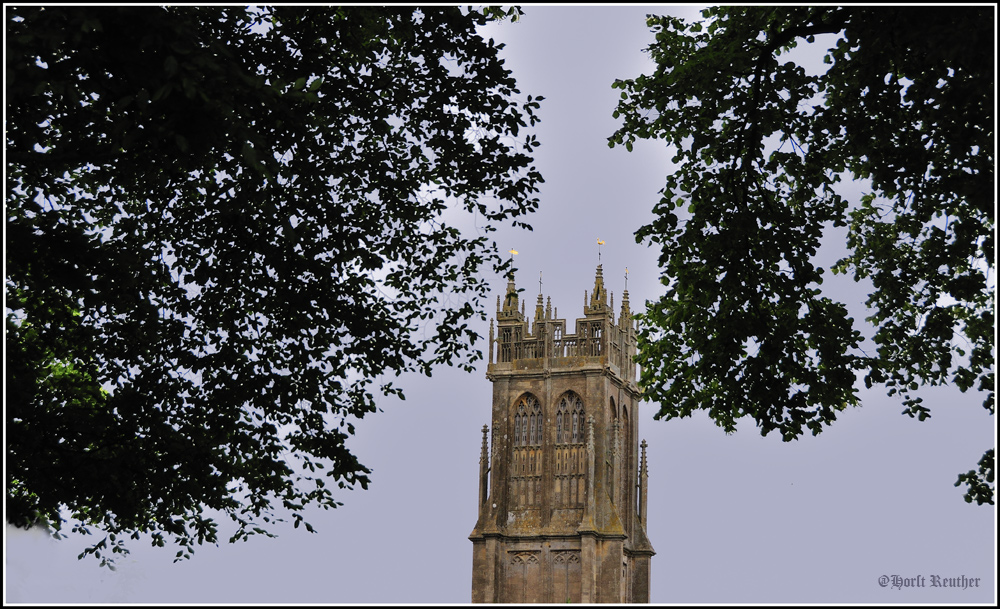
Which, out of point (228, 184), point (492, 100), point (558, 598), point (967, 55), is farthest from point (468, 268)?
point (558, 598)

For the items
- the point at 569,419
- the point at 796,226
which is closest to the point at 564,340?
the point at 569,419

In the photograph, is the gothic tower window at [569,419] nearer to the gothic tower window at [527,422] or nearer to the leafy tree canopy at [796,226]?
the gothic tower window at [527,422]

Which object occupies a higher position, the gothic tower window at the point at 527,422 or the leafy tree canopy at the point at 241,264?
the gothic tower window at the point at 527,422

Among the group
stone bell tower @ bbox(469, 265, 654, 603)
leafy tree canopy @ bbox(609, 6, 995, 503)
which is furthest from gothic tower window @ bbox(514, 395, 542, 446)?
A: leafy tree canopy @ bbox(609, 6, 995, 503)

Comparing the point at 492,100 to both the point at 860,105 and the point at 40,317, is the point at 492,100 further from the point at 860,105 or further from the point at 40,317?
the point at 40,317

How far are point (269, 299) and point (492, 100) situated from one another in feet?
10.6

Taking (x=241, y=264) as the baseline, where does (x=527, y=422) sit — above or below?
above

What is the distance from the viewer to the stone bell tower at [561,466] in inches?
2485

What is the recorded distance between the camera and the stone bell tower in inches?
2485

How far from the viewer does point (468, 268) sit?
15.0 metres

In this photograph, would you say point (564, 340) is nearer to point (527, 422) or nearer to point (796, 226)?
point (527, 422)

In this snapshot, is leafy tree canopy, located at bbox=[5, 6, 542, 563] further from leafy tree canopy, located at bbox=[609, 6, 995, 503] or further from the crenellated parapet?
the crenellated parapet

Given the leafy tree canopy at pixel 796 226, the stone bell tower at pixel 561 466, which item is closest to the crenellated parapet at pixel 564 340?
the stone bell tower at pixel 561 466

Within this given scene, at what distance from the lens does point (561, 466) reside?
65.2 metres
